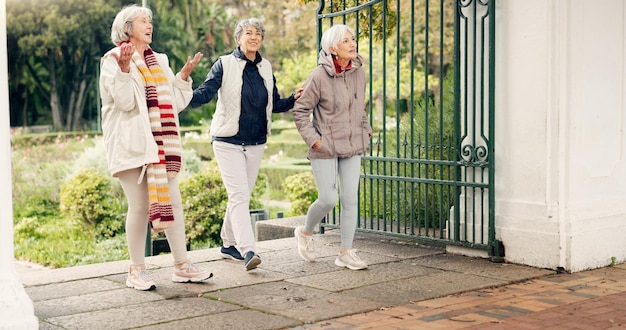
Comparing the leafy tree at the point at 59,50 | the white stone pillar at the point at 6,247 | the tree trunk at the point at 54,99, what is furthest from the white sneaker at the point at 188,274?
the tree trunk at the point at 54,99

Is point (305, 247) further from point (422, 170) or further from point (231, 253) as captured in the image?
point (422, 170)

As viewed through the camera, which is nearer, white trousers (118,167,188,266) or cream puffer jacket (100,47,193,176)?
cream puffer jacket (100,47,193,176)

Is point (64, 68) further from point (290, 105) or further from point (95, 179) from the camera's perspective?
point (290, 105)

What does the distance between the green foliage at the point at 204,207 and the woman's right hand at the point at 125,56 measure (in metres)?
5.37

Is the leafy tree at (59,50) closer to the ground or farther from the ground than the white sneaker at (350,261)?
farther from the ground

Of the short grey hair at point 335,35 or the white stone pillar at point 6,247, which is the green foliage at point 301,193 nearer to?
the short grey hair at point 335,35

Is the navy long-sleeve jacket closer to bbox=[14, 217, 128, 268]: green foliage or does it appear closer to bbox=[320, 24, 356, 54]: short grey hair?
bbox=[320, 24, 356, 54]: short grey hair

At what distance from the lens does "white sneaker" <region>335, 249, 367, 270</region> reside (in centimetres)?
655

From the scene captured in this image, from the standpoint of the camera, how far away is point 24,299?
4520 mm

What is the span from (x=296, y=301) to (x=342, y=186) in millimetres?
1334

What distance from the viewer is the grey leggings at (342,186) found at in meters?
6.49

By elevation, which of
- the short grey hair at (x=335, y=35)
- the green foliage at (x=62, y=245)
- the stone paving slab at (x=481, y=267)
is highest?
the short grey hair at (x=335, y=35)

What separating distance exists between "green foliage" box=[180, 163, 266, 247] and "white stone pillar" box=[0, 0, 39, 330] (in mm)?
6173

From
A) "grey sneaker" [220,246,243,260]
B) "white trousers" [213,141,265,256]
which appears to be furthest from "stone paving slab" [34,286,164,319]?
"grey sneaker" [220,246,243,260]
